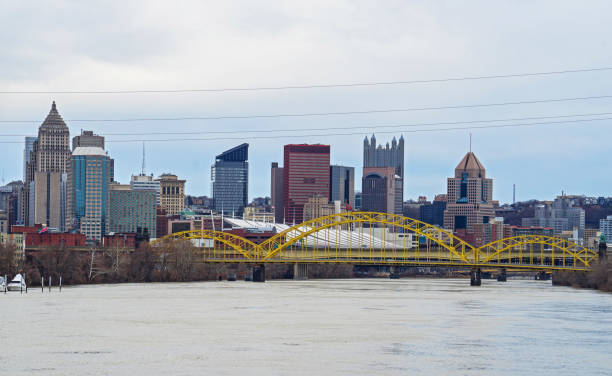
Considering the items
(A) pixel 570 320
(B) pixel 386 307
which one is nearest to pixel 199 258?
(B) pixel 386 307

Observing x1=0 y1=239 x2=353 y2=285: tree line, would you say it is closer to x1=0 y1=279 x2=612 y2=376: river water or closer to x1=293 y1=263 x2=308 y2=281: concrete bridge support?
x1=293 y1=263 x2=308 y2=281: concrete bridge support

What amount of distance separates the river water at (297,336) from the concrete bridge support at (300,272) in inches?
2454

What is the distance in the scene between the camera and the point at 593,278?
13662 centimetres

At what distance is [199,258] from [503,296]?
55.3 m

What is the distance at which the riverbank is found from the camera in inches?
5172

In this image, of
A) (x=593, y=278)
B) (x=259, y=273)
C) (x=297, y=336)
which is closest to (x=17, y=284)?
(x=297, y=336)

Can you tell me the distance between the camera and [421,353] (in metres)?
56.2

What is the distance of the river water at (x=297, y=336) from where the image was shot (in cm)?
5078

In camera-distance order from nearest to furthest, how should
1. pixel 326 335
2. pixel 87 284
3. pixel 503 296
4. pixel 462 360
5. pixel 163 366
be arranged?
pixel 163 366, pixel 462 360, pixel 326 335, pixel 503 296, pixel 87 284

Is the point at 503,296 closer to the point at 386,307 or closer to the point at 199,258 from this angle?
the point at 386,307

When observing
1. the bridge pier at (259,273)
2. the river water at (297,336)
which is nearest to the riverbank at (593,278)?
the river water at (297,336)

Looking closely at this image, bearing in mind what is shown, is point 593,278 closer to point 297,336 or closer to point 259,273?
point 259,273

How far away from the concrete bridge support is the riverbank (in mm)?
37358

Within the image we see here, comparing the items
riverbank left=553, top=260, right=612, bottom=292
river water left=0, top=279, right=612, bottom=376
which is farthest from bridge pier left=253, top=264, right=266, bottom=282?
river water left=0, top=279, right=612, bottom=376
